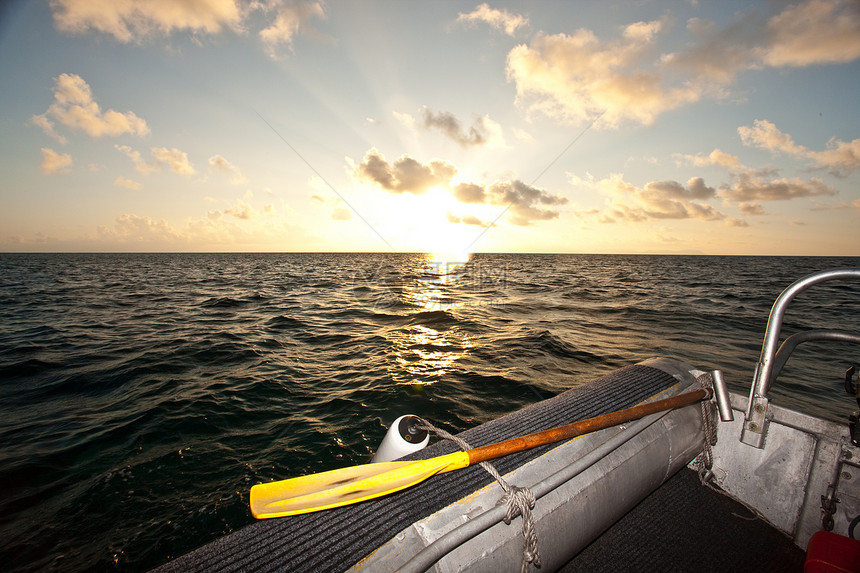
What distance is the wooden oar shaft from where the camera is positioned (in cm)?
185

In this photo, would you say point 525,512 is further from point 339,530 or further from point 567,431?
point 339,530

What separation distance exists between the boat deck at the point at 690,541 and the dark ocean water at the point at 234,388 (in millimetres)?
2382

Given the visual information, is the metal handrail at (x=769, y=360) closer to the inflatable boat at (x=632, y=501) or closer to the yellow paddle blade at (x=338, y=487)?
the inflatable boat at (x=632, y=501)

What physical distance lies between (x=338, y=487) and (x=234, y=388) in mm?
4942

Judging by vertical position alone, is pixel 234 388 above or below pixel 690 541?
below

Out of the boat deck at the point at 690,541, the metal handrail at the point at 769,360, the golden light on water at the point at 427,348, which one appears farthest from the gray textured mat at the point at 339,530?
the golden light on water at the point at 427,348

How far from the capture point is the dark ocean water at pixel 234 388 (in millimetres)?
3111

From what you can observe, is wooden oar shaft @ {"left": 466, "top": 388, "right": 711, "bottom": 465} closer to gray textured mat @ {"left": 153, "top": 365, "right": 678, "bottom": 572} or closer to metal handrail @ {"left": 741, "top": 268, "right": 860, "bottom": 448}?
gray textured mat @ {"left": 153, "top": 365, "right": 678, "bottom": 572}

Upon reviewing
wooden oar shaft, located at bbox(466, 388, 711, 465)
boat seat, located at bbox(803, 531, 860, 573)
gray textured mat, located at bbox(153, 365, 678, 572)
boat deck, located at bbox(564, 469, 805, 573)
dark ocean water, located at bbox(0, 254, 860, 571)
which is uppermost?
wooden oar shaft, located at bbox(466, 388, 711, 465)

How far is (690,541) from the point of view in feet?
8.26

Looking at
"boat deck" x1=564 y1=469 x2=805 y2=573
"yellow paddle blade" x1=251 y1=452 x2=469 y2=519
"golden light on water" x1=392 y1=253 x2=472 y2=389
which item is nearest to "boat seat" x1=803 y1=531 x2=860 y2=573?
"boat deck" x1=564 y1=469 x2=805 y2=573

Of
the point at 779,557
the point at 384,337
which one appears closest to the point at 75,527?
the point at 779,557

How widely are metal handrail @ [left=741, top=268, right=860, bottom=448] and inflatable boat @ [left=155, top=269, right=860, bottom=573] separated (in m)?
0.01

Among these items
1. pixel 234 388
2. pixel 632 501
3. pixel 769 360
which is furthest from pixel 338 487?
pixel 234 388
